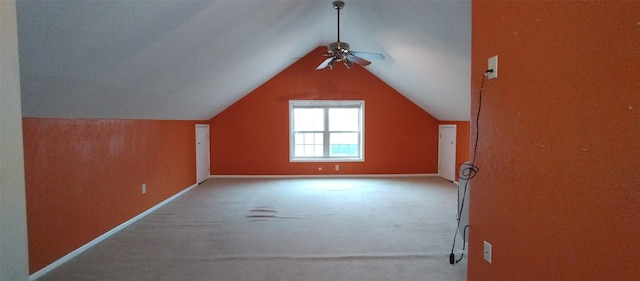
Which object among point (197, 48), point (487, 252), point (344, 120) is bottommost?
point (487, 252)

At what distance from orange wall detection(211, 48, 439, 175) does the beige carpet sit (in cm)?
153

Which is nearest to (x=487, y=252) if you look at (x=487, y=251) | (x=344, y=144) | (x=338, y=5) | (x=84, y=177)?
(x=487, y=251)

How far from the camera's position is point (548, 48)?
3.91 ft

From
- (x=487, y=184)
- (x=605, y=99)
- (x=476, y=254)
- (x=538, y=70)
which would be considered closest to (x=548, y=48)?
(x=538, y=70)

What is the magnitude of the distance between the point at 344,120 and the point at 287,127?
1.26 m

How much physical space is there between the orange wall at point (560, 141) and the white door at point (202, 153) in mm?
5001

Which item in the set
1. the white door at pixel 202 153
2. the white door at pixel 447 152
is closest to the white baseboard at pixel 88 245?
the white door at pixel 202 153

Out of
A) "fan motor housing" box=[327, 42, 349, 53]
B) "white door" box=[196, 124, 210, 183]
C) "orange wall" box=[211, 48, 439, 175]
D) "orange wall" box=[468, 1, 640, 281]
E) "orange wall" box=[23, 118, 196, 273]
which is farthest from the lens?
"orange wall" box=[211, 48, 439, 175]

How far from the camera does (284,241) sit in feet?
9.22

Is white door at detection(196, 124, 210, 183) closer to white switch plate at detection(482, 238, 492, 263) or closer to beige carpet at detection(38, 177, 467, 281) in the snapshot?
→ beige carpet at detection(38, 177, 467, 281)

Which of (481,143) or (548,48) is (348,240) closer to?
(481,143)

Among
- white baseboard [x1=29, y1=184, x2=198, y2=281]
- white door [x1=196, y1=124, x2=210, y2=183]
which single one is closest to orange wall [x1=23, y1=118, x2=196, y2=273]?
white baseboard [x1=29, y1=184, x2=198, y2=281]

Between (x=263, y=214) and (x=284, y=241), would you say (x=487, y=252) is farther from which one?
(x=263, y=214)

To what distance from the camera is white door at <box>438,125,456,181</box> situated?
5.70 meters
